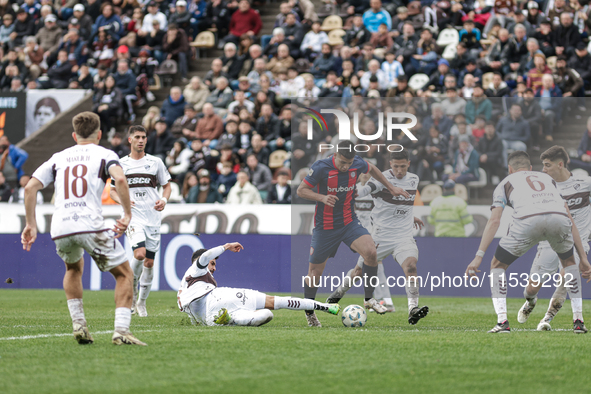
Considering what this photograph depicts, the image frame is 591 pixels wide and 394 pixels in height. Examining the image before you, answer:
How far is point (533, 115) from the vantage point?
13172mm

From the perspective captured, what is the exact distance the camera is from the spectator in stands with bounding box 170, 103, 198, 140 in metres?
20.6

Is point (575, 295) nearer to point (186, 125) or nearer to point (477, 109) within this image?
point (477, 109)

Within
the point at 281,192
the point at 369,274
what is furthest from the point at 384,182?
the point at 281,192

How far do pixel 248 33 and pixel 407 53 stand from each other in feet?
17.6

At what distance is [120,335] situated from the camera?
24.0ft

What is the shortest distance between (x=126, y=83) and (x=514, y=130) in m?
13.2

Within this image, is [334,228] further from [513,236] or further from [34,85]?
[34,85]

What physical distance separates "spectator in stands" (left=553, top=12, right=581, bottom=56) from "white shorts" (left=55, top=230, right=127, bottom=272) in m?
14.7

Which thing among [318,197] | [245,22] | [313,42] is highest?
[245,22]

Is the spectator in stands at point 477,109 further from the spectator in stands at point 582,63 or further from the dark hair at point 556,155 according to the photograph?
the spectator in stands at point 582,63

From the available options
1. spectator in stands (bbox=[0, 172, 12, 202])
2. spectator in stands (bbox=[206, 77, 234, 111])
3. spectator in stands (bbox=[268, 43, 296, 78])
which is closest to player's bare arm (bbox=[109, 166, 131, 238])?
spectator in stands (bbox=[206, 77, 234, 111])

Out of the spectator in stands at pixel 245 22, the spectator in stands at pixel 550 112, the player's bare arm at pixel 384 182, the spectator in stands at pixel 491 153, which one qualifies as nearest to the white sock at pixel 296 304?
the player's bare arm at pixel 384 182

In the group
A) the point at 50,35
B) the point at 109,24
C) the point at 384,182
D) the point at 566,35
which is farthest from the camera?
the point at 50,35

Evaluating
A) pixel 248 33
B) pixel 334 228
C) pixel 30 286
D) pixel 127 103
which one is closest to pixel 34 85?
pixel 127 103
